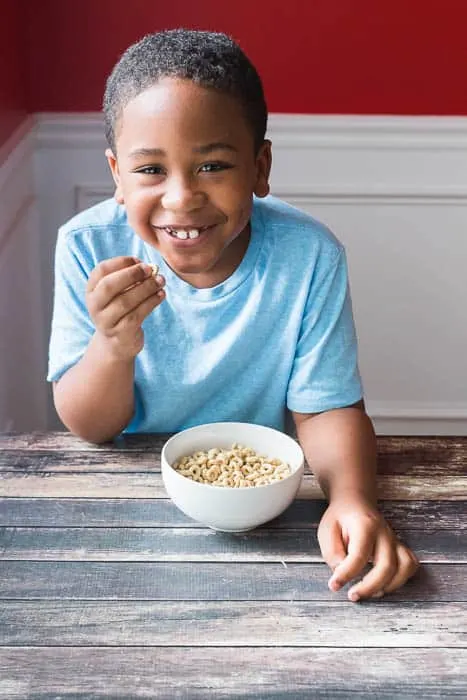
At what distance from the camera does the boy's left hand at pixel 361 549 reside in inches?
39.6

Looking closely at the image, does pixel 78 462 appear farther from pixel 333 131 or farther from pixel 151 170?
pixel 333 131

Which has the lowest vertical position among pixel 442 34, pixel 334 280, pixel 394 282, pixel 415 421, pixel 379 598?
pixel 415 421

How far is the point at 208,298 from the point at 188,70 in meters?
0.35

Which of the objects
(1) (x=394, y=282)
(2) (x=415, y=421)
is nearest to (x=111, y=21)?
(1) (x=394, y=282)

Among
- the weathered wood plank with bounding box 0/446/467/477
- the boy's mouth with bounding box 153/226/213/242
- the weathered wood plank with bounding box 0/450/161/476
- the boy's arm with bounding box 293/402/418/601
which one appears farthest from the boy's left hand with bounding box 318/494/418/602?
the boy's mouth with bounding box 153/226/213/242

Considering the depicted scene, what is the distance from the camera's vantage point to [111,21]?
2.30 metres

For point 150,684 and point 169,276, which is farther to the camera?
point 169,276

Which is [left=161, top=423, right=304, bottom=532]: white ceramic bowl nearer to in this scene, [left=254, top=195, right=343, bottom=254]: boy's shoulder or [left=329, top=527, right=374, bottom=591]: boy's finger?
[left=329, top=527, right=374, bottom=591]: boy's finger

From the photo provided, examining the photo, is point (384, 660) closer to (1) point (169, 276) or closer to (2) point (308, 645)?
(2) point (308, 645)

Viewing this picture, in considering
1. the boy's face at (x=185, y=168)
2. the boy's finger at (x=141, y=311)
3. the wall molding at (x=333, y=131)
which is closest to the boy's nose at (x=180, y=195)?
the boy's face at (x=185, y=168)

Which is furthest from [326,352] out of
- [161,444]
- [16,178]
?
[16,178]

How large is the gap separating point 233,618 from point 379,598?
0.16 m

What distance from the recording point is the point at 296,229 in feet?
4.67

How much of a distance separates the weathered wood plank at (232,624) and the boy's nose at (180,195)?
47cm
